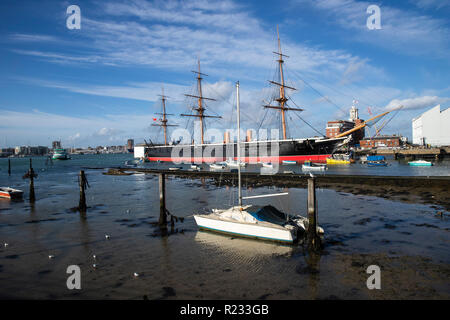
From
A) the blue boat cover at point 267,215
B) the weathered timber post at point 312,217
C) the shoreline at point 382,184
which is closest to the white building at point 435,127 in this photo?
the shoreline at point 382,184

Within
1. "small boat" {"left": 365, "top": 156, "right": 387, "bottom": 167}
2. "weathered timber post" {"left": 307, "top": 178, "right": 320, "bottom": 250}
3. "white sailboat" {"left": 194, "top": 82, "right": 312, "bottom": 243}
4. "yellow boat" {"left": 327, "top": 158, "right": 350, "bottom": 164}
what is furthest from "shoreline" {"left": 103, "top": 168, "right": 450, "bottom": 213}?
"small boat" {"left": 365, "top": 156, "right": 387, "bottom": 167}

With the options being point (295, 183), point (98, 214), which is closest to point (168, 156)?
point (295, 183)

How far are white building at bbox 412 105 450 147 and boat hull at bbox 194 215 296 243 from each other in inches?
4929

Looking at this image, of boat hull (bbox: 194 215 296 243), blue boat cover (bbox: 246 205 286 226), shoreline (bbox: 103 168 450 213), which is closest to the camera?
boat hull (bbox: 194 215 296 243)

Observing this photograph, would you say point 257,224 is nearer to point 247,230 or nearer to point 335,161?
point 247,230

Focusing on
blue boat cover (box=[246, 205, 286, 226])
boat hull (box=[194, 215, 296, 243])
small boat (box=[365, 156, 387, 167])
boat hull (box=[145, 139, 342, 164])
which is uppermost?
boat hull (box=[145, 139, 342, 164])

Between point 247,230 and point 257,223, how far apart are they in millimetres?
785

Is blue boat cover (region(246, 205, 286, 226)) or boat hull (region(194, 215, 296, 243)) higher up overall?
blue boat cover (region(246, 205, 286, 226))

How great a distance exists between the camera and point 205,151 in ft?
287

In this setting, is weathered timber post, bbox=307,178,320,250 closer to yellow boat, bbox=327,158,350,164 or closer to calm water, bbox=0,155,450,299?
calm water, bbox=0,155,450,299

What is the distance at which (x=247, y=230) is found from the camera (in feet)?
48.8

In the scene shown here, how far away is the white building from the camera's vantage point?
106 meters

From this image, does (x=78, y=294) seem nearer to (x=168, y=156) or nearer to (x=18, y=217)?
(x=18, y=217)
